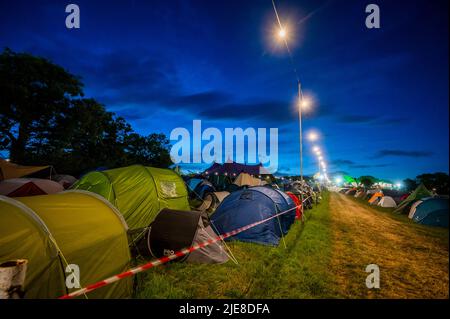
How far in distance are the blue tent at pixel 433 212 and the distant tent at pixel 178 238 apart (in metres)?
14.0

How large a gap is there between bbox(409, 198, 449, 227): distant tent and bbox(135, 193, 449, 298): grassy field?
229 inches

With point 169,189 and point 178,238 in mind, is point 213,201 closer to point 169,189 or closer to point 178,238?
point 169,189

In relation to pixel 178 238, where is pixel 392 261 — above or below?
below

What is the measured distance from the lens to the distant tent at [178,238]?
548 centimetres

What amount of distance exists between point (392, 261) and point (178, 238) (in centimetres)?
625

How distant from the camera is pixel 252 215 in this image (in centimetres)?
807

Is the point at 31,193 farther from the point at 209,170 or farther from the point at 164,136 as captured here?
the point at 164,136

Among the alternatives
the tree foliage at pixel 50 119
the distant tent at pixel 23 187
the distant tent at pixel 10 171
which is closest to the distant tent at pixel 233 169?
the tree foliage at pixel 50 119

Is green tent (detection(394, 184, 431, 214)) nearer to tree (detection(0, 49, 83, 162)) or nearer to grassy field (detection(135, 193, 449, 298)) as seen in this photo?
grassy field (detection(135, 193, 449, 298))

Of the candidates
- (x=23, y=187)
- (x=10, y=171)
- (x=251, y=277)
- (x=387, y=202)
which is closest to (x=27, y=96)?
(x=10, y=171)

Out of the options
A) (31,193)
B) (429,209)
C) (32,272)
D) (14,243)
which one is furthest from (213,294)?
Result: (429,209)

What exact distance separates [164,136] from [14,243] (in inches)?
1420

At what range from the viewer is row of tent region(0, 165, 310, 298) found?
9.89ft

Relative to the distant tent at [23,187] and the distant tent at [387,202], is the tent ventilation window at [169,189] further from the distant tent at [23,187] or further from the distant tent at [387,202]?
the distant tent at [387,202]
